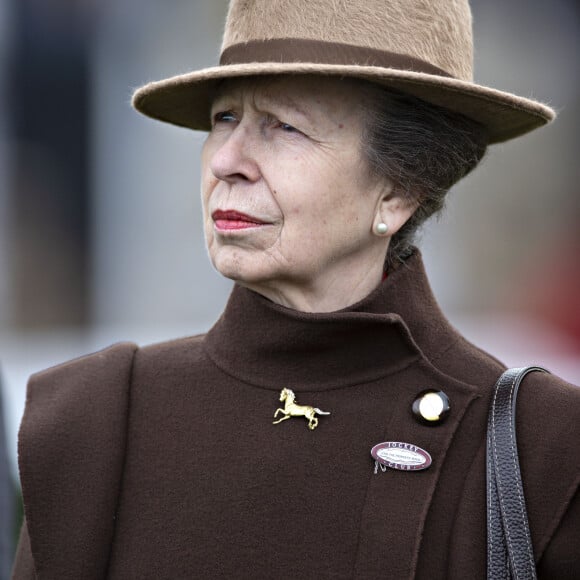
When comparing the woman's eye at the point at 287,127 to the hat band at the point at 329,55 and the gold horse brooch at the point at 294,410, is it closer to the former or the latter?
the hat band at the point at 329,55

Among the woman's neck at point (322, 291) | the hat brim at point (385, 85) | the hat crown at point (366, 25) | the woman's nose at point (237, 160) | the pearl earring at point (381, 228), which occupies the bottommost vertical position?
the woman's neck at point (322, 291)

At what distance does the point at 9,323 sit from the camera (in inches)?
314

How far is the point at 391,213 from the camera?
109 inches

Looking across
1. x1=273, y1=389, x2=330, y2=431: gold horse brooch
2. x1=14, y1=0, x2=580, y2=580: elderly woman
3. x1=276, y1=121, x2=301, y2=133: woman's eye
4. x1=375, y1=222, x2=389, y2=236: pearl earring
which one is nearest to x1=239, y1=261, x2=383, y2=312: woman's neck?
x1=14, y1=0, x2=580, y2=580: elderly woman

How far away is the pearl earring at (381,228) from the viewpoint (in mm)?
2730

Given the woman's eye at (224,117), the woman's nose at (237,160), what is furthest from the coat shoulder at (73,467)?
the woman's eye at (224,117)

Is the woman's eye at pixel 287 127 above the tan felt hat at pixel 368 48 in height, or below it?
below

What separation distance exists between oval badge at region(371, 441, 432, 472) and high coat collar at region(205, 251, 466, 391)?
197 millimetres

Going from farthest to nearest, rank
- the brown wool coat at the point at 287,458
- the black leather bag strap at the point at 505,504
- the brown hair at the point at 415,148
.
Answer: the brown hair at the point at 415,148
the brown wool coat at the point at 287,458
the black leather bag strap at the point at 505,504

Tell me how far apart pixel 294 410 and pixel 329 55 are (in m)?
0.85

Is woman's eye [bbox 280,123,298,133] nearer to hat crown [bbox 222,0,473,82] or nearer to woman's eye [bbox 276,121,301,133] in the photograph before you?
woman's eye [bbox 276,121,301,133]

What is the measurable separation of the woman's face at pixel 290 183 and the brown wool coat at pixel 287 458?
0.14 meters

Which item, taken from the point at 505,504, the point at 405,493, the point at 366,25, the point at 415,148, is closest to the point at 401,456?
the point at 405,493

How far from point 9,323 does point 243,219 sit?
18.7 ft
